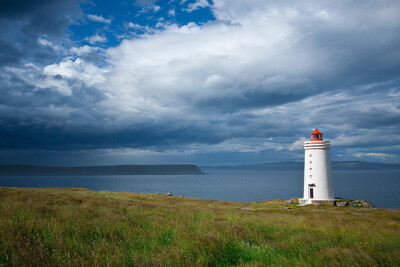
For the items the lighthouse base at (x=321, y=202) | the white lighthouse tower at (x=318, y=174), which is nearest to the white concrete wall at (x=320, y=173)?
the white lighthouse tower at (x=318, y=174)

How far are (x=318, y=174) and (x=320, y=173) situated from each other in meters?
0.31

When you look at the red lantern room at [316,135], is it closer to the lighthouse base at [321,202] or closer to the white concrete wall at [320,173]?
the white concrete wall at [320,173]

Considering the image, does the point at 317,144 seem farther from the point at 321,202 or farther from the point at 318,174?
the point at 321,202

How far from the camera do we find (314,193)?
38.2m

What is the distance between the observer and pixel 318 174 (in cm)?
3806

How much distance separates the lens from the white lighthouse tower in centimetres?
3781

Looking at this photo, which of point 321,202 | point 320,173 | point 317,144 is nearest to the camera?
point 321,202

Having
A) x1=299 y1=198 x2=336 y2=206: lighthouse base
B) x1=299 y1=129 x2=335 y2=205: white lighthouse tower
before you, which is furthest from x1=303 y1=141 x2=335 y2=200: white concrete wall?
x1=299 y1=198 x2=336 y2=206: lighthouse base

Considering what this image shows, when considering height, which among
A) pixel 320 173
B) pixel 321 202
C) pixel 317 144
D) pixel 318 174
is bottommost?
pixel 321 202

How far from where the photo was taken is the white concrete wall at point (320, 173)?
3784 centimetres

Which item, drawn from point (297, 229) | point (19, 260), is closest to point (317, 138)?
point (297, 229)

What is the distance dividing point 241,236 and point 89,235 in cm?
452

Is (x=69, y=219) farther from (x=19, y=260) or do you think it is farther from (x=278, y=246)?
(x=278, y=246)

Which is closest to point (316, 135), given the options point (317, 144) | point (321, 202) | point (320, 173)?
point (317, 144)
